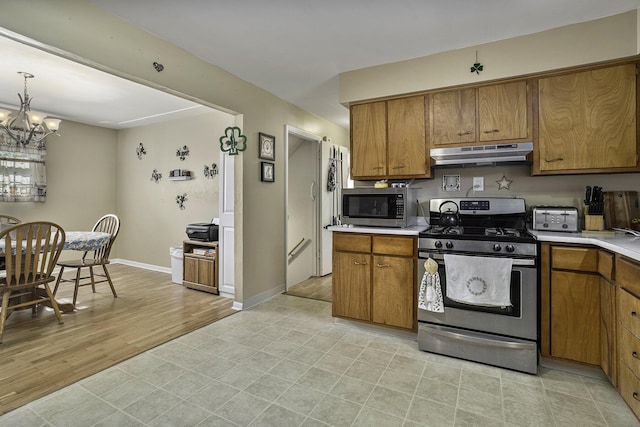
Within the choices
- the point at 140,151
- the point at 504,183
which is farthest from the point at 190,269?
the point at 504,183

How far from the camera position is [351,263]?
2.81m

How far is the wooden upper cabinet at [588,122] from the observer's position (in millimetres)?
2203

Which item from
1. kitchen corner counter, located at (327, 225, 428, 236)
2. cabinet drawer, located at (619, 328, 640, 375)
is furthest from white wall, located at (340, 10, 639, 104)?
cabinet drawer, located at (619, 328, 640, 375)

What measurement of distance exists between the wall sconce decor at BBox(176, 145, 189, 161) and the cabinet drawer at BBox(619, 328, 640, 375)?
5.16m

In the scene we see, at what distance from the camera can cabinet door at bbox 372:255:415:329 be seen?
2553 millimetres

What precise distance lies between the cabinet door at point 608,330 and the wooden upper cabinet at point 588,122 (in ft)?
3.01

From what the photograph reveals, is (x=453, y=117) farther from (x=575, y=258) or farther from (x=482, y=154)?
(x=575, y=258)

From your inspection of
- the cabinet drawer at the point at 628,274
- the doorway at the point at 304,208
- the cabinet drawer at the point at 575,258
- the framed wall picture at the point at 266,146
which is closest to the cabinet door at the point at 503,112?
the cabinet drawer at the point at 575,258

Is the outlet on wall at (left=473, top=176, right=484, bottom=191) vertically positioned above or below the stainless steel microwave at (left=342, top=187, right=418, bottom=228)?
above

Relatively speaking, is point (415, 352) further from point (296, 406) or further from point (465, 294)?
point (296, 406)

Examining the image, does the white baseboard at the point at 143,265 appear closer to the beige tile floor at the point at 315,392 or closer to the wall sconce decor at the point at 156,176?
the wall sconce decor at the point at 156,176

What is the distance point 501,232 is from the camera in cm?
239

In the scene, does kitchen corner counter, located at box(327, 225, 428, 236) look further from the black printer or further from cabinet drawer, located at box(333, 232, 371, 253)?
the black printer

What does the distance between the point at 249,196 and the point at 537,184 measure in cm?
277
